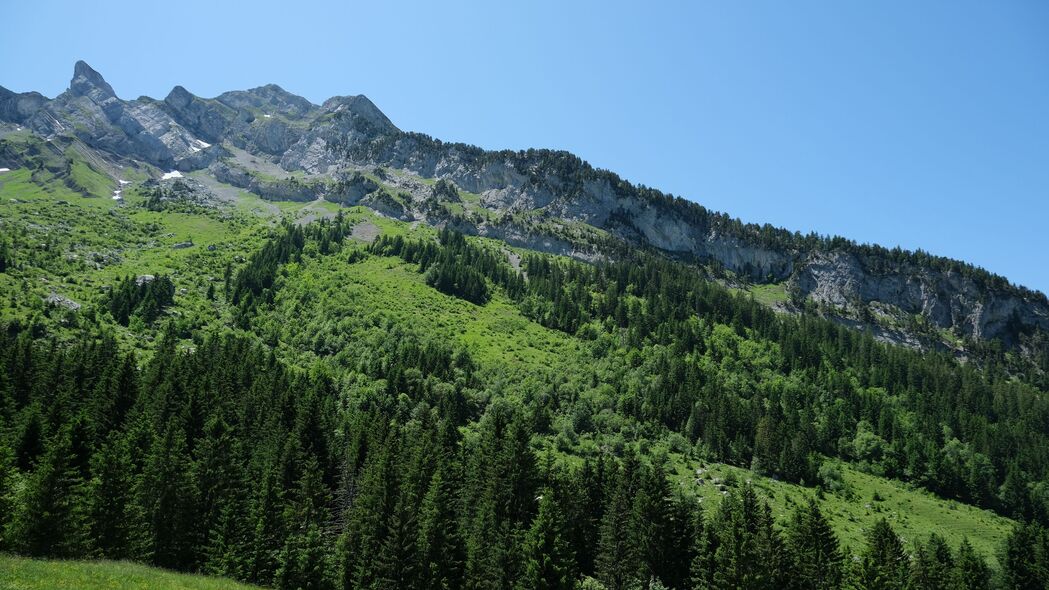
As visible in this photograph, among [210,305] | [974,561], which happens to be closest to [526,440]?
[974,561]

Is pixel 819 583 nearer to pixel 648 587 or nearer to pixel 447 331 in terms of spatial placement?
pixel 648 587

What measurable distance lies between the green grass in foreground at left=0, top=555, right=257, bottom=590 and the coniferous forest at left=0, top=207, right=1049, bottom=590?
14075 mm

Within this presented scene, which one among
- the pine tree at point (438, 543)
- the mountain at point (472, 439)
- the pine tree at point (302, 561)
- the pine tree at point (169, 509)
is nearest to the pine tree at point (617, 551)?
the mountain at point (472, 439)

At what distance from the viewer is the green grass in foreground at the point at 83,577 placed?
2975 cm

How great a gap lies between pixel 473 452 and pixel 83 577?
5246 centimetres

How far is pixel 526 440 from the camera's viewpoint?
67.6 meters


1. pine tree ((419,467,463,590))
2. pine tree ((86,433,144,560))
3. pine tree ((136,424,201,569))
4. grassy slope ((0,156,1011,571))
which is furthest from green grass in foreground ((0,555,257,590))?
grassy slope ((0,156,1011,571))

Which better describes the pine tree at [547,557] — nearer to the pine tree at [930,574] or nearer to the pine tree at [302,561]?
the pine tree at [302,561]

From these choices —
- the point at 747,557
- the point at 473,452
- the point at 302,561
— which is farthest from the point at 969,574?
the point at 302,561

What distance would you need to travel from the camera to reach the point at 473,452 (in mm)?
81938

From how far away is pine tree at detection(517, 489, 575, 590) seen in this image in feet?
178

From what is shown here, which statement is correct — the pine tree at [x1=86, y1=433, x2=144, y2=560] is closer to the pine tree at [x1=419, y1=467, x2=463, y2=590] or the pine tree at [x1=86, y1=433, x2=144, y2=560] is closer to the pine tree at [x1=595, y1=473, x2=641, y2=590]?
the pine tree at [x1=419, y1=467, x2=463, y2=590]

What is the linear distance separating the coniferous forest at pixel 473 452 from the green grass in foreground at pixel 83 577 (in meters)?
14.1

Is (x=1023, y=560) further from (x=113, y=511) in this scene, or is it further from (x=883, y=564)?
(x=113, y=511)
